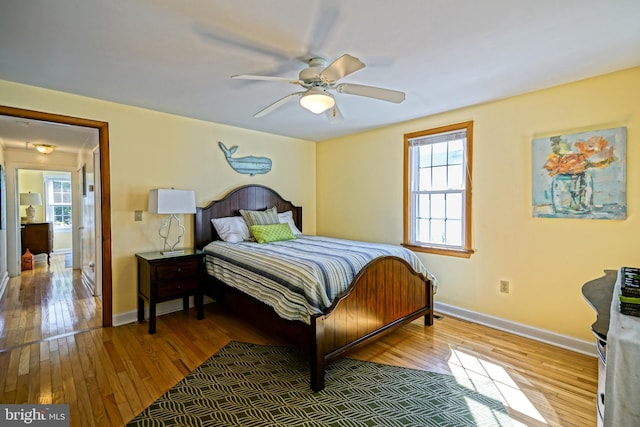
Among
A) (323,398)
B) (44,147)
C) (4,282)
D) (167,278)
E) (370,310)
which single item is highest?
(44,147)

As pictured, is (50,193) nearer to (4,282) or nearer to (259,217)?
(4,282)

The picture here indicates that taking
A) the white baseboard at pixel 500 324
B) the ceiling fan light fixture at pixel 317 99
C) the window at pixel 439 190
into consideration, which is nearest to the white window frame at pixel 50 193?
the white baseboard at pixel 500 324

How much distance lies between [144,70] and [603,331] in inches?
124

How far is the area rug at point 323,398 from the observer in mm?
1842

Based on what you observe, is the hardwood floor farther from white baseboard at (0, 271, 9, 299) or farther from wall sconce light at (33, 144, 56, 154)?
wall sconce light at (33, 144, 56, 154)

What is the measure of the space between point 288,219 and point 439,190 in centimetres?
215

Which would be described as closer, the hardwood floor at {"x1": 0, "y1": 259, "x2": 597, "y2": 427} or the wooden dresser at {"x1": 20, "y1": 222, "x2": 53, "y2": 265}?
the hardwood floor at {"x1": 0, "y1": 259, "x2": 597, "y2": 427}

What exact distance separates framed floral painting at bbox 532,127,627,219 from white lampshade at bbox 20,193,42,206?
30.6 ft

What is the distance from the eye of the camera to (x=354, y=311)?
2422 millimetres

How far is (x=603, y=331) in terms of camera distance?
99 centimetres

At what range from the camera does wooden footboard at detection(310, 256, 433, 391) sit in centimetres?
216

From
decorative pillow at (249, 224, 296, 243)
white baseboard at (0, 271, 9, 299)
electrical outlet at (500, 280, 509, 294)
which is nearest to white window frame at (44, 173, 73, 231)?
white baseboard at (0, 271, 9, 299)

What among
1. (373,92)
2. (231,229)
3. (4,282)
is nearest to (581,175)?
(373,92)

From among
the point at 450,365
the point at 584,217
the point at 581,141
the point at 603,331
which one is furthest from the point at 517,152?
the point at 603,331
